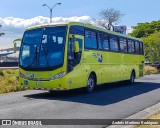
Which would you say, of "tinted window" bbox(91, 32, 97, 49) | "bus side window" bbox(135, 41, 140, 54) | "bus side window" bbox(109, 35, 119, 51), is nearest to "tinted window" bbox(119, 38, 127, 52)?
"bus side window" bbox(109, 35, 119, 51)

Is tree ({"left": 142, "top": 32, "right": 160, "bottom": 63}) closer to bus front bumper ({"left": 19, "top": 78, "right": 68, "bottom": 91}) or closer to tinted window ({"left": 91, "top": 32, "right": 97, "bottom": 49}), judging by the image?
tinted window ({"left": 91, "top": 32, "right": 97, "bottom": 49})

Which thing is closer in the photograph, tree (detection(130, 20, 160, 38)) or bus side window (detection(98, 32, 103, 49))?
bus side window (detection(98, 32, 103, 49))

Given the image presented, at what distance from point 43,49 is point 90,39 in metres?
3.19

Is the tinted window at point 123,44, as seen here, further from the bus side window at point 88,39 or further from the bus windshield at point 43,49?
the bus windshield at point 43,49

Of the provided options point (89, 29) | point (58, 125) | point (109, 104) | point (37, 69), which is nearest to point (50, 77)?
point (37, 69)

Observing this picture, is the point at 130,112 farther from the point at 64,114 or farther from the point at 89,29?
the point at 89,29

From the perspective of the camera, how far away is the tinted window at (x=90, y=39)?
1683cm

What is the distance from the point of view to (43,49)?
48.8 feet

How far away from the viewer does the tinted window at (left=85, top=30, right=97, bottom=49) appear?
1683cm

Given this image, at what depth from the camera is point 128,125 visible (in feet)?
29.4

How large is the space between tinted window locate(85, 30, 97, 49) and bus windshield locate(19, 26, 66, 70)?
2090 millimetres

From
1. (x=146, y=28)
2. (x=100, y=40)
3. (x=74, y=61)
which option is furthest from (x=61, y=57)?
(x=146, y=28)

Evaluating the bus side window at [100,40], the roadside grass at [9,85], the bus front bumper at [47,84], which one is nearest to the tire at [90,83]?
the bus side window at [100,40]

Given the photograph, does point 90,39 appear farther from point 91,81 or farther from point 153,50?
point 153,50
